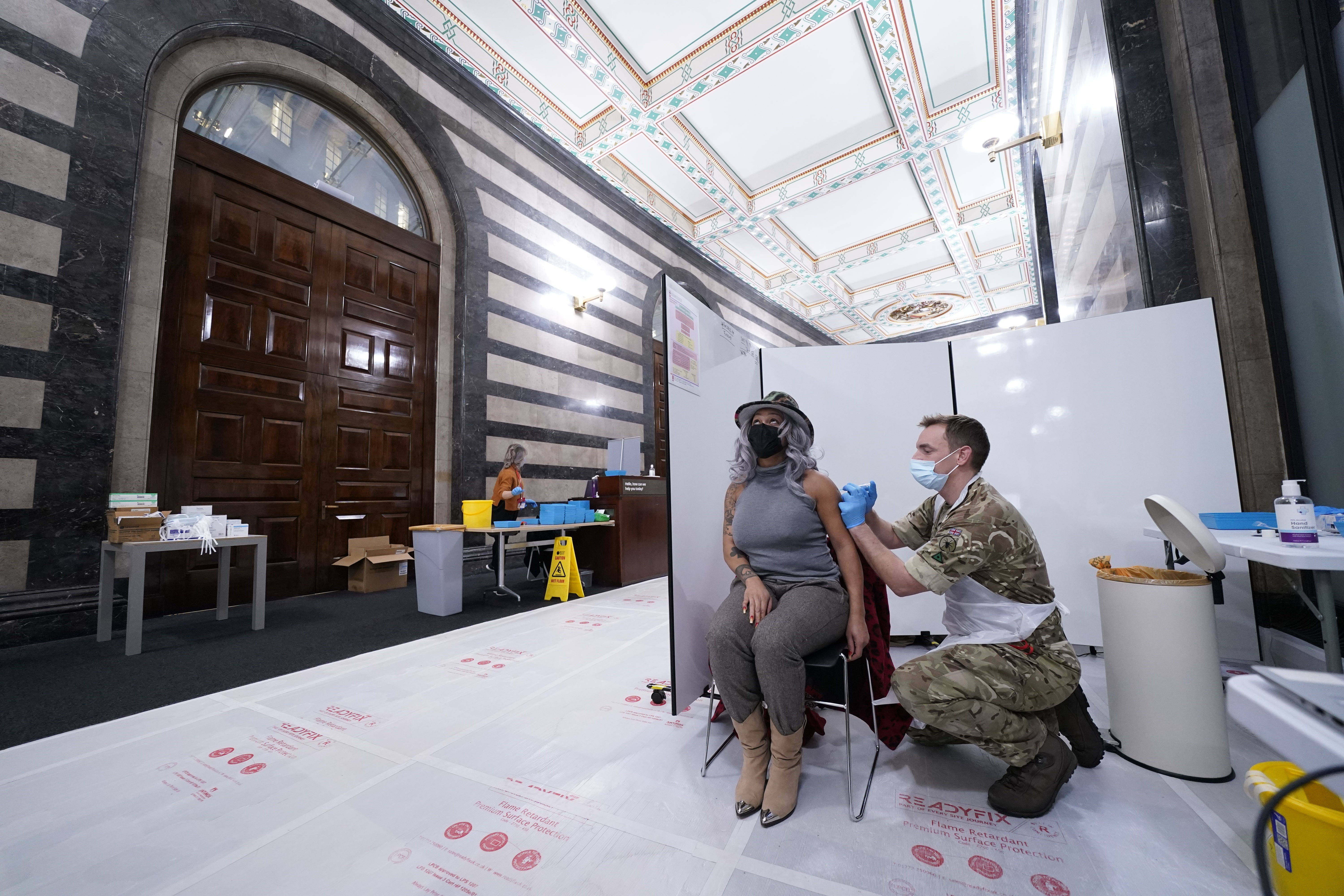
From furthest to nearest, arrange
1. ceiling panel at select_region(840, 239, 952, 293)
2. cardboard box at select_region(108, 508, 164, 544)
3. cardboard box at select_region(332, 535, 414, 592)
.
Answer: ceiling panel at select_region(840, 239, 952, 293) → cardboard box at select_region(332, 535, 414, 592) → cardboard box at select_region(108, 508, 164, 544)

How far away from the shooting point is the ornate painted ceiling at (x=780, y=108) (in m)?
5.63

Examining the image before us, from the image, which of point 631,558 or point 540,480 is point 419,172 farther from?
point 631,558

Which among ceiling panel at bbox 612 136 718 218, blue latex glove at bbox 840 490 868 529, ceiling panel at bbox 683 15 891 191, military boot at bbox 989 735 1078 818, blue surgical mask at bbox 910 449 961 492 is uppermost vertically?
ceiling panel at bbox 612 136 718 218

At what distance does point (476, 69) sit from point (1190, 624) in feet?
25.5

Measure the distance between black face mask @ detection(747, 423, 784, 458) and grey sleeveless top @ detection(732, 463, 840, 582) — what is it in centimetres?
9

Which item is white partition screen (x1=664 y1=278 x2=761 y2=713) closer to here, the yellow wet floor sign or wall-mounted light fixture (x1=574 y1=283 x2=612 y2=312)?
the yellow wet floor sign

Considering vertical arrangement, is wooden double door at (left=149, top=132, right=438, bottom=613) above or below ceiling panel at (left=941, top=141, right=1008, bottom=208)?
below

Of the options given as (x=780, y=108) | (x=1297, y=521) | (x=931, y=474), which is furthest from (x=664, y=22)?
(x=1297, y=521)

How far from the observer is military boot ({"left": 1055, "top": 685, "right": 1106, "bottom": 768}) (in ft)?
6.33

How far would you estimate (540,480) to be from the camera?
7234 millimetres

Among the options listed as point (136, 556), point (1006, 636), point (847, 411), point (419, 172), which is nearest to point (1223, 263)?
point (847, 411)

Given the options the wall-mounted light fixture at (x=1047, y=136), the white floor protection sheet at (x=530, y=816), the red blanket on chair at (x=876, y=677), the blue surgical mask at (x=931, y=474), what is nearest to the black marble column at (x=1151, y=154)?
the wall-mounted light fixture at (x=1047, y=136)

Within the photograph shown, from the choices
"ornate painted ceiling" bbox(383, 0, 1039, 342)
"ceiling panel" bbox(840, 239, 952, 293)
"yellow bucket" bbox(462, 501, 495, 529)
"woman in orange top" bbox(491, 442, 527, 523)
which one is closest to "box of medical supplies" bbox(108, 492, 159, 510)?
"yellow bucket" bbox(462, 501, 495, 529)

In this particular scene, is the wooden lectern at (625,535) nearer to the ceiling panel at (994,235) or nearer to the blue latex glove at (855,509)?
the blue latex glove at (855,509)
